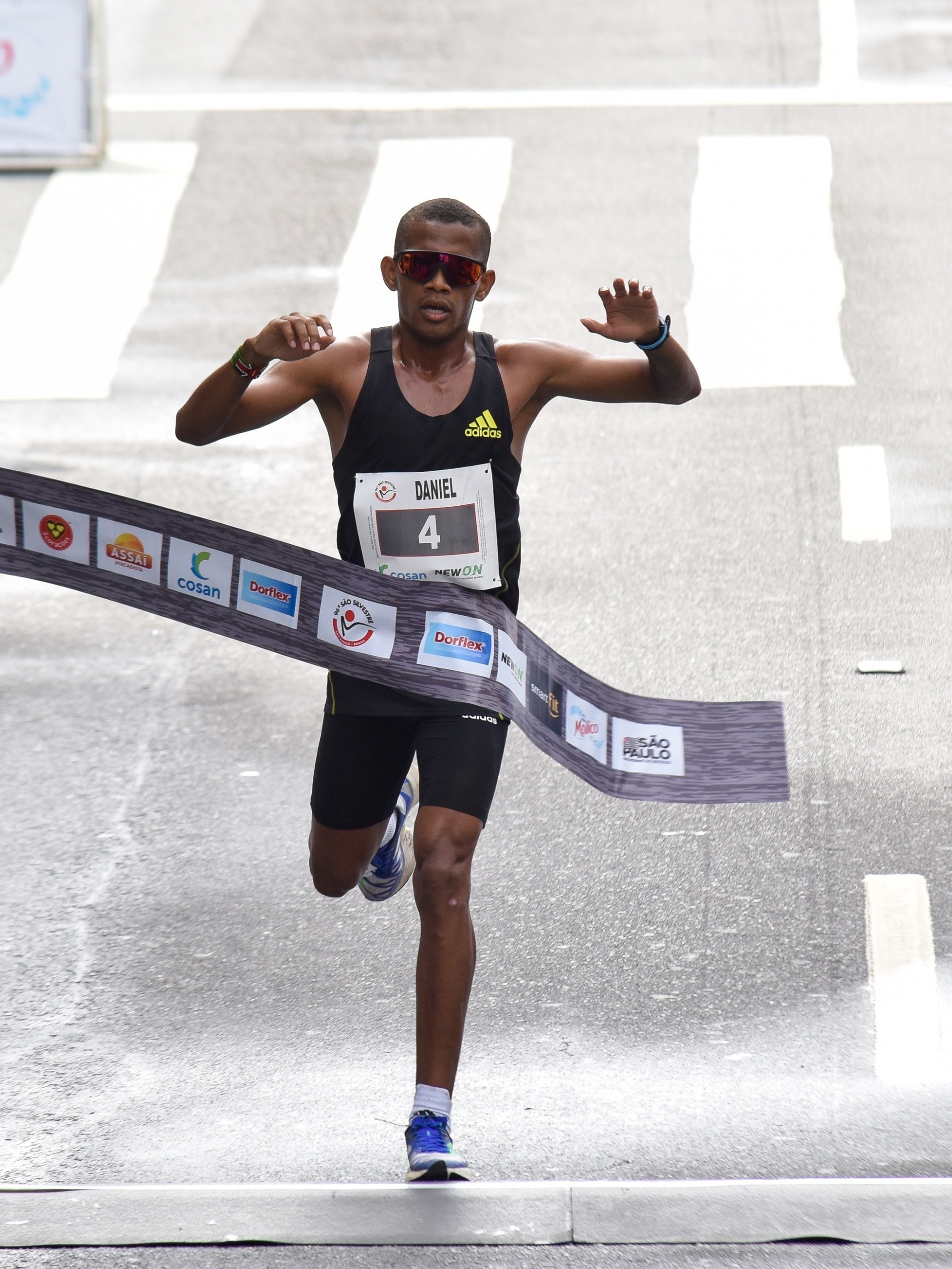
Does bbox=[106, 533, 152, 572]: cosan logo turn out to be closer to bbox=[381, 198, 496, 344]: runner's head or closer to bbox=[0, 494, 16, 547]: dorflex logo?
bbox=[0, 494, 16, 547]: dorflex logo

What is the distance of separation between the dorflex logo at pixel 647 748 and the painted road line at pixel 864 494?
4.16 metres

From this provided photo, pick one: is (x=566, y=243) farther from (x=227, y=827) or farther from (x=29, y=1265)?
(x=29, y=1265)

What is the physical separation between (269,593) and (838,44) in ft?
40.6

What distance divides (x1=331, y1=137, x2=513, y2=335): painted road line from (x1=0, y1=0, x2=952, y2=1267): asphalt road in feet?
0.54

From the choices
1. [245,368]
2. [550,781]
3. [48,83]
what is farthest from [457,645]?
[48,83]

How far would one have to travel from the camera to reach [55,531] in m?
5.30

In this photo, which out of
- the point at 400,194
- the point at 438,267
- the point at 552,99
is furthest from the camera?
the point at 552,99

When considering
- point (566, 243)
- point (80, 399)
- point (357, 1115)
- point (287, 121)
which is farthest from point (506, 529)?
point (287, 121)

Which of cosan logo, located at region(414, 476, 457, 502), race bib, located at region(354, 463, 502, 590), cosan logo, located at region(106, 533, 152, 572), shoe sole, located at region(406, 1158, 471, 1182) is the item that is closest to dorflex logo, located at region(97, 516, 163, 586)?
cosan logo, located at region(106, 533, 152, 572)

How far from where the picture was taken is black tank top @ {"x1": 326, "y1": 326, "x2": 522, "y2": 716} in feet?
16.4

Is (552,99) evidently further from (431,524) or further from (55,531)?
(431,524)

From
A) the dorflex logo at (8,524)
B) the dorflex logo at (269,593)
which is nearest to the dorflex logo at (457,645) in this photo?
the dorflex logo at (269,593)

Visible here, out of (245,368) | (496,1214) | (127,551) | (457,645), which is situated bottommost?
(496,1214)

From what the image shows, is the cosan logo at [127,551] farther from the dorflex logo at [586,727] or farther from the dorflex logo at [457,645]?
the dorflex logo at [586,727]
